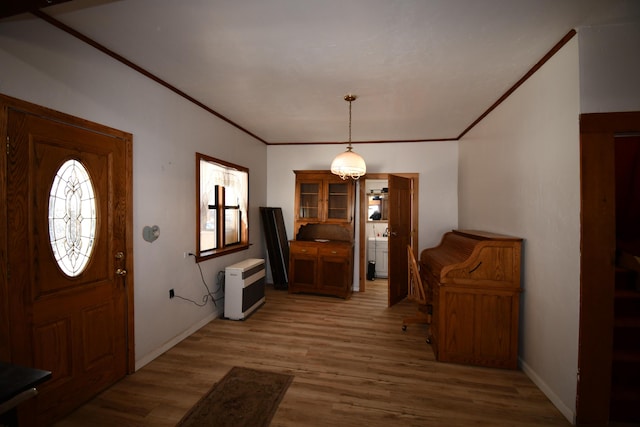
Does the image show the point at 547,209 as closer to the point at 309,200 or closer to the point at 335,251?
the point at 335,251

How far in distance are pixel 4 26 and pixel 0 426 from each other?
2156 mm

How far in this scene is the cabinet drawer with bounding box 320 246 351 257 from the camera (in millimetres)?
4692

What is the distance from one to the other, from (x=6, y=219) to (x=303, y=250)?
363 cm

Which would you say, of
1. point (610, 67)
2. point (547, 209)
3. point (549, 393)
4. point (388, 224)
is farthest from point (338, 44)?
point (549, 393)

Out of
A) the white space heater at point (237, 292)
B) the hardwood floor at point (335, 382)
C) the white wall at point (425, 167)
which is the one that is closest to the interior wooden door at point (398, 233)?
the white wall at point (425, 167)

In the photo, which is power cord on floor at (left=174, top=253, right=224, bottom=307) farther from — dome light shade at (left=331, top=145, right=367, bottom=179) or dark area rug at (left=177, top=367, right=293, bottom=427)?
dome light shade at (left=331, top=145, right=367, bottom=179)

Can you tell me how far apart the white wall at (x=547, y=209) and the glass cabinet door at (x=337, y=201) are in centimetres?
239

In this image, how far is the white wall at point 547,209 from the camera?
6.61ft

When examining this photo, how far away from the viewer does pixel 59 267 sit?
6.55ft

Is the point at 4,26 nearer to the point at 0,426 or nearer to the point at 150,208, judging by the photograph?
the point at 150,208

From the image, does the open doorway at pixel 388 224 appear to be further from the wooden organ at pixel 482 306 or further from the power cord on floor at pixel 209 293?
the power cord on floor at pixel 209 293

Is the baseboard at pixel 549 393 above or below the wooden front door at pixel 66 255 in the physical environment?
below

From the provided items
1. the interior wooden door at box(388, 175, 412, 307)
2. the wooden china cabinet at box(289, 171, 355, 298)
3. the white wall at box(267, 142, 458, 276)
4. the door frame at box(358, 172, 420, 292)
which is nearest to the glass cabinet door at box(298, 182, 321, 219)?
the wooden china cabinet at box(289, 171, 355, 298)

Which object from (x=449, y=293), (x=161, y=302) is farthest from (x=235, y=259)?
(x=449, y=293)
